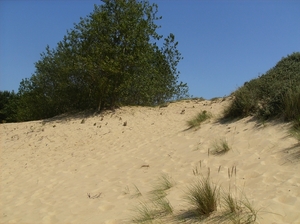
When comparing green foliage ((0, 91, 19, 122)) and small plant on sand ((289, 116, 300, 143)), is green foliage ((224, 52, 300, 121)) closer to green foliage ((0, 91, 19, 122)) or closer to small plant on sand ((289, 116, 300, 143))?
small plant on sand ((289, 116, 300, 143))

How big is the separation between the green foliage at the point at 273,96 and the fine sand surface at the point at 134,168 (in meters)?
0.38

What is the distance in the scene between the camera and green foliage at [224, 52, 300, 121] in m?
6.60

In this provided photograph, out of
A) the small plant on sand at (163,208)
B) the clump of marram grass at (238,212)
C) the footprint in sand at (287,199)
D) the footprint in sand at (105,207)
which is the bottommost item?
the footprint in sand at (287,199)

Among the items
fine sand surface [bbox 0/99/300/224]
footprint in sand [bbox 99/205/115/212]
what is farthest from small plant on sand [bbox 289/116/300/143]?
footprint in sand [bbox 99/205/115/212]

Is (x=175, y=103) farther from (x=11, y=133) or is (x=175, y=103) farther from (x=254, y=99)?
(x=11, y=133)

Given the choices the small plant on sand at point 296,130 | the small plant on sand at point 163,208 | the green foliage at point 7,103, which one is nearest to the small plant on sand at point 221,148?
the small plant on sand at point 296,130

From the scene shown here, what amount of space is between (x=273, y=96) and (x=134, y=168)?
3.85 metres

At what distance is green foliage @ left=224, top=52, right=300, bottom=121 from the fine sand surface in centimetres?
38

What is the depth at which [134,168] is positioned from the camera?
6750 millimetres

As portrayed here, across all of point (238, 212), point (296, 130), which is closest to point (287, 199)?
point (238, 212)

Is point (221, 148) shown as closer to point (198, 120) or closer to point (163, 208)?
point (163, 208)

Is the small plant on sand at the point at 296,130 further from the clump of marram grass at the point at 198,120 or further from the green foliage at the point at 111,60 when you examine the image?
the green foliage at the point at 111,60

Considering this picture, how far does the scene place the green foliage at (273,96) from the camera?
6.60m

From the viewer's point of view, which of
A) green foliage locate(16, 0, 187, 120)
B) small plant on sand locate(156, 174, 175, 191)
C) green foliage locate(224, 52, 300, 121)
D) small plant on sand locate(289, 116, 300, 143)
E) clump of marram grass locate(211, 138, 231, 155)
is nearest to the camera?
small plant on sand locate(156, 174, 175, 191)
